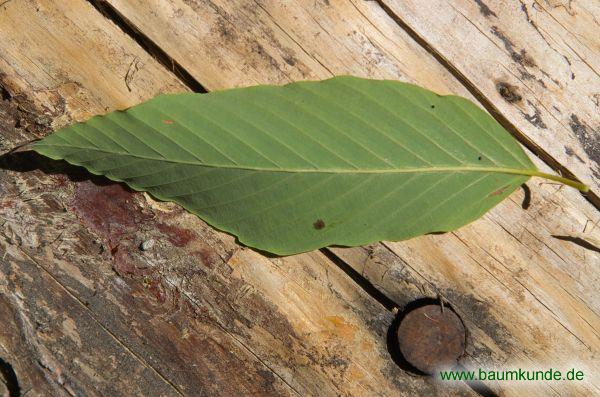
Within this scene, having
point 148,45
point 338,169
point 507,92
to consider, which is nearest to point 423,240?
point 338,169

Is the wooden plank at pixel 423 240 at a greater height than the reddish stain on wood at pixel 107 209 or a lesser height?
greater

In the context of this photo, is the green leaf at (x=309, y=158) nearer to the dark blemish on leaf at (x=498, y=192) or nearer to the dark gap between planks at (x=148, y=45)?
the dark blemish on leaf at (x=498, y=192)

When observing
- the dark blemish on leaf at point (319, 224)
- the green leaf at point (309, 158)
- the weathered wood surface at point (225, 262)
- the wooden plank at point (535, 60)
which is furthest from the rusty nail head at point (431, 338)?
the wooden plank at point (535, 60)

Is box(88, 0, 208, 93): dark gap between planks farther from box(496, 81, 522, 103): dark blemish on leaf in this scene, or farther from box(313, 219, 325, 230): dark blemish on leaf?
box(496, 81, 522, 103): dark blemish on leaf

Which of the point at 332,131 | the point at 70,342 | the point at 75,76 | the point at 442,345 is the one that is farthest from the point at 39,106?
the point at 442,345

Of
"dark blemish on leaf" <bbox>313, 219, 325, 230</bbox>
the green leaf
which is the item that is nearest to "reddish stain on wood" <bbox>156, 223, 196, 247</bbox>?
the green leaf

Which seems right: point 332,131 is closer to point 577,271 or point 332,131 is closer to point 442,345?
point 442,345
